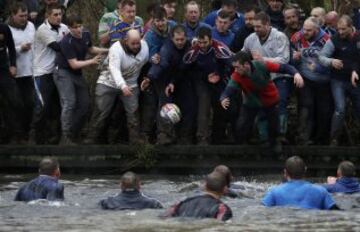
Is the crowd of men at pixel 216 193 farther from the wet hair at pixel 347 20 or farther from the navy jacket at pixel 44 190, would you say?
the wet hair at pixel 347 20

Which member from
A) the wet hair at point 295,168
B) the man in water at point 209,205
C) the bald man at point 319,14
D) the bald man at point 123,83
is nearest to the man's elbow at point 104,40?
the bald man at point 123,83

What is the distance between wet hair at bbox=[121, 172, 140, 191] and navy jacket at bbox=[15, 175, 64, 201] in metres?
1.30

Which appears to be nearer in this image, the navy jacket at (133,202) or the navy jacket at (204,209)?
the navy jacket at (204,209)

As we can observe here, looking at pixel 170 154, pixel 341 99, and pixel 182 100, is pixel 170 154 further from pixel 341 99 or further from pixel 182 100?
pixel 341 99

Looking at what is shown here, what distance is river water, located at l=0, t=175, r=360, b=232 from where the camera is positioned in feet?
47.6

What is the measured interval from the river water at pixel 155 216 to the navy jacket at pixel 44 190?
108 mm

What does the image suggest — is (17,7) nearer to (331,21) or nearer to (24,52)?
(24,52)

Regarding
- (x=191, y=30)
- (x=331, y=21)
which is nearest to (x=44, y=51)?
(x=191, y=30)

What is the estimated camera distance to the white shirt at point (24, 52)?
2092cm

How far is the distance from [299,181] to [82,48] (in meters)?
6.54

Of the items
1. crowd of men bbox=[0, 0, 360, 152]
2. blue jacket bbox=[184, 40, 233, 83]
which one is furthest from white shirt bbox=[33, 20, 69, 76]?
blue jacket bbox=[184, 40, 233, 83]

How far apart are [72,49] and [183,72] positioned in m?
2.09

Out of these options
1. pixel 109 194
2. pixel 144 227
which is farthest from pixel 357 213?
pixel 109 194

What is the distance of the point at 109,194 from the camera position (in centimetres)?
1864
